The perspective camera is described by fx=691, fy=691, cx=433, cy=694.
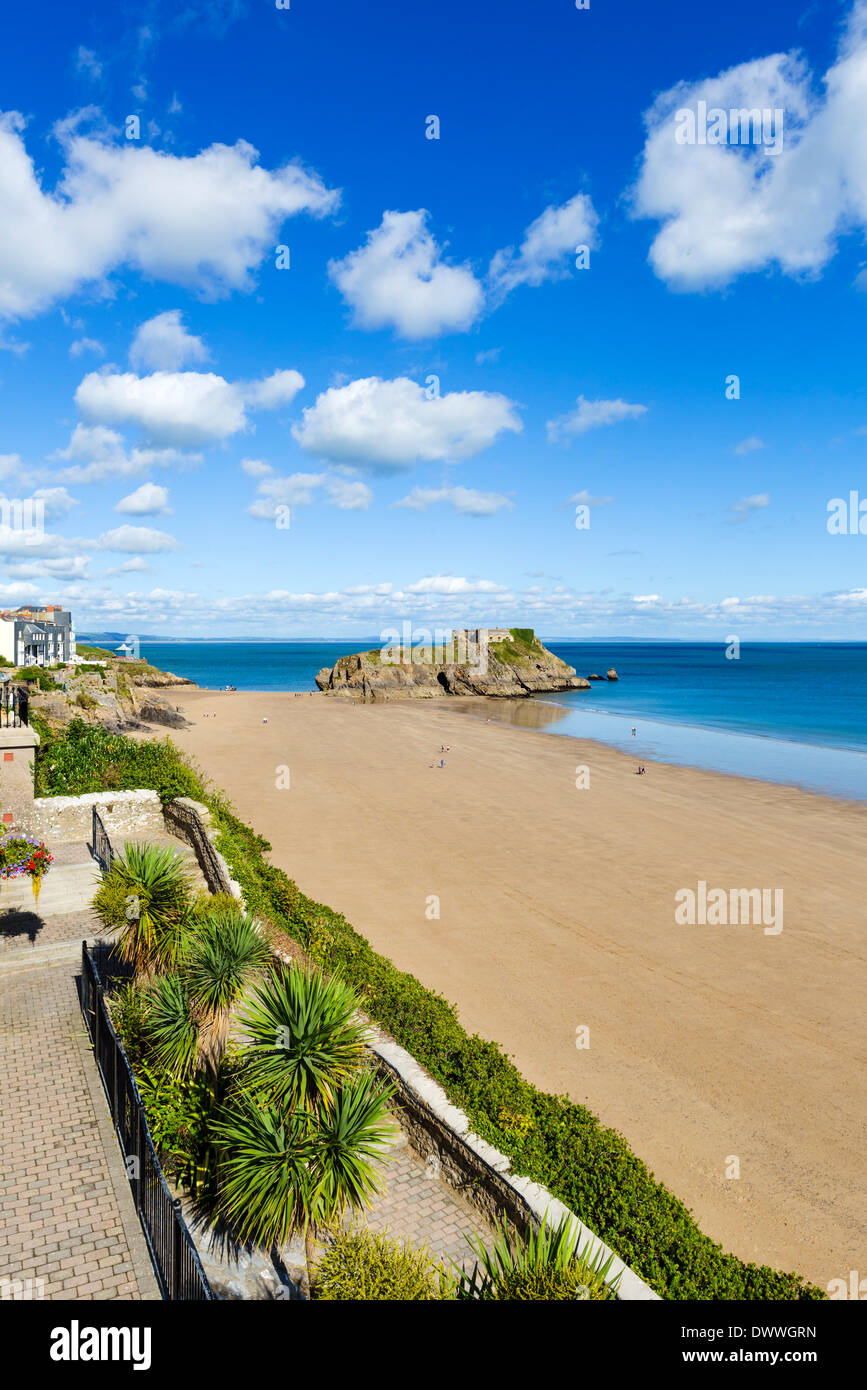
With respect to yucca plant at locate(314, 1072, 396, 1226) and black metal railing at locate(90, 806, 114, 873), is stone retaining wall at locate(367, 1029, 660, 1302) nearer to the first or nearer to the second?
yucca plant at locate(314, 1072, 396, 1226)

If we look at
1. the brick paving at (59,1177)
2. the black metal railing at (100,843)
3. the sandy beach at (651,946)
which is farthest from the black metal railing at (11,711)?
the brick paving at (59,1177)

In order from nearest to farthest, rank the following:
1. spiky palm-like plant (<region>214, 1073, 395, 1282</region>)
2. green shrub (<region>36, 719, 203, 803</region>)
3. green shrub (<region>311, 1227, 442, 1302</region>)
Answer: green shrub (<region>311, 1227, 442, 1302</region>), spiky palm-like plant (<region>214, 1073, 395, 1282</region>), green shrub (<region>36, 719, 203, 803</region>)

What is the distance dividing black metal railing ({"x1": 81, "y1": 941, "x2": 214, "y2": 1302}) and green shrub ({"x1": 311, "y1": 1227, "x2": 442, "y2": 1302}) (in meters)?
1.10

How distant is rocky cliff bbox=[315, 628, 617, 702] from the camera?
95.7 metres

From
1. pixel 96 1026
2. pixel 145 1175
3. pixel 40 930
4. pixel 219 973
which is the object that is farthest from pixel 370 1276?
pixel 40 930

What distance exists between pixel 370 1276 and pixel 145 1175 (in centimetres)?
303

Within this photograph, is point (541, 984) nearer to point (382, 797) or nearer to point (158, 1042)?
point (158, 1042)

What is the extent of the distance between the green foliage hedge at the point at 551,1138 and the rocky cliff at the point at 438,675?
76209mm

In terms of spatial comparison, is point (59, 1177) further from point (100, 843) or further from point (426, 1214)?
point (100, 843)

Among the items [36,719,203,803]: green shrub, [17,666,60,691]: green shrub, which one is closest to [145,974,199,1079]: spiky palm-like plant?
[36,719,203,803]: green shrub

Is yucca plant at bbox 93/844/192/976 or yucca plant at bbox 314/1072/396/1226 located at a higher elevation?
yucca plant at bbox 93/844/192/976

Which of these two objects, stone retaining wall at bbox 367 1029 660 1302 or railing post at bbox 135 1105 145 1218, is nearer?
stone retaining wall at bbox 367 1029 660 1302
